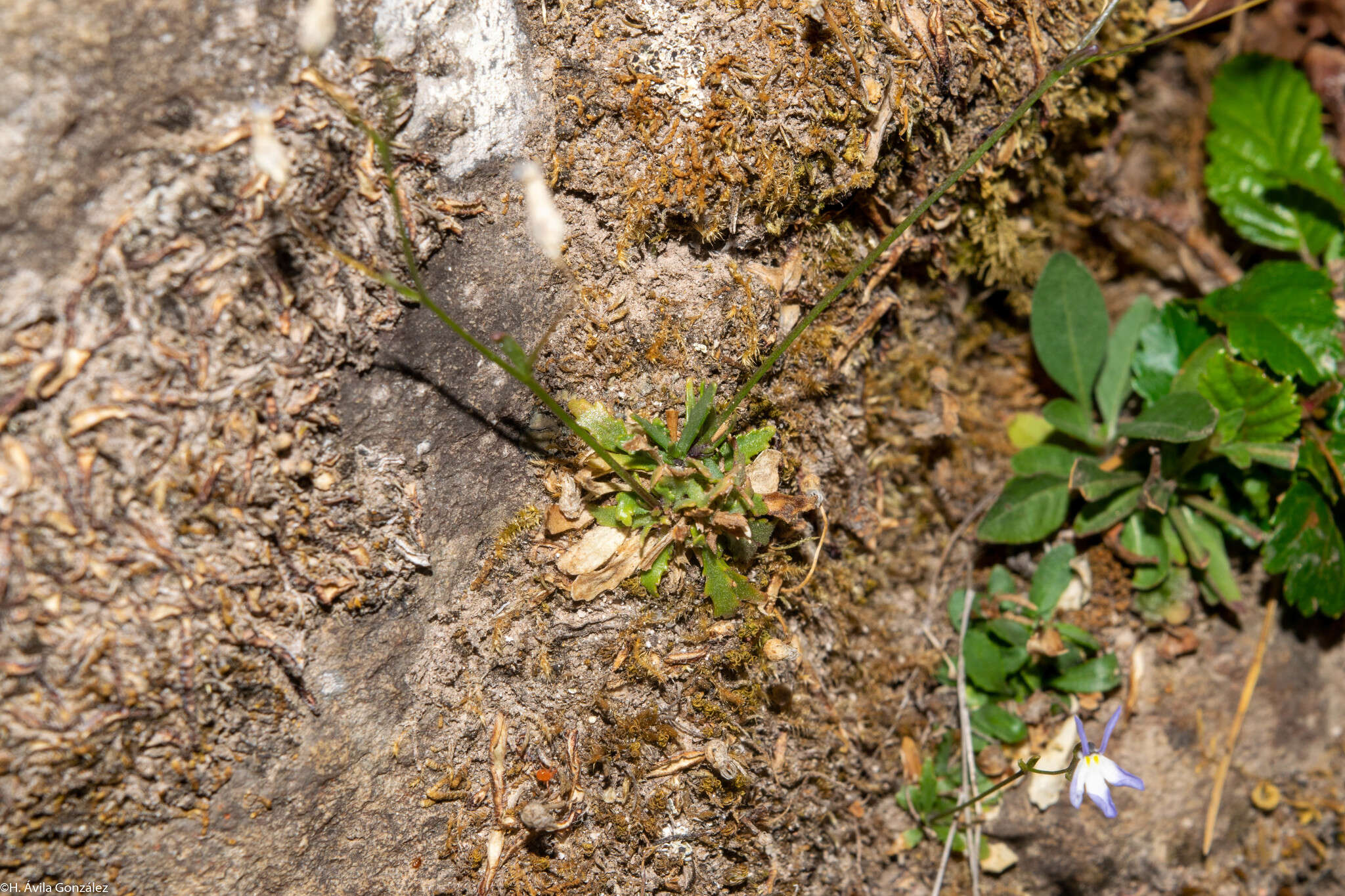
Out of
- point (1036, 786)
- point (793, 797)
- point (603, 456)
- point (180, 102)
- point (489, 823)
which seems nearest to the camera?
point (180, 102)

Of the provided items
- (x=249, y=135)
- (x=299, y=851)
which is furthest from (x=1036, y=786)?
(x=249, y=135)

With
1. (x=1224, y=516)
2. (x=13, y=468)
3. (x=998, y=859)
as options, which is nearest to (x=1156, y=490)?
(x=1224, y=516)

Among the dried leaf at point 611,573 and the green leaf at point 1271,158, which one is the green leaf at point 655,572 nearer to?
the dried leaf at point 611,573

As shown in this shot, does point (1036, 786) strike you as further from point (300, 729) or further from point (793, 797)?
point (300, 729)

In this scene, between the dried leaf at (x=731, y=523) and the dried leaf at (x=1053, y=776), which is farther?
the dried leaf at (x=1053, y=776)

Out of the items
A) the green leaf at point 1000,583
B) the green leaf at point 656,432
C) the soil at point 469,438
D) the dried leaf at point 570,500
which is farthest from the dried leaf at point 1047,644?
the dried leaf at point 570,500
